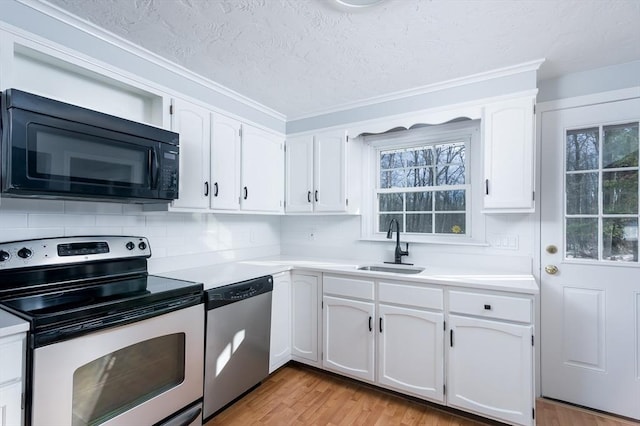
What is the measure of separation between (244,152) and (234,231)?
76cm

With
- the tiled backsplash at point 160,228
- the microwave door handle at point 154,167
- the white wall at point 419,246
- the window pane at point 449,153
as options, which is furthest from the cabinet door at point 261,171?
the window pane at point 449,153

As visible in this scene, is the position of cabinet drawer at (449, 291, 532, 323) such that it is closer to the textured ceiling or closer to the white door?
the white door

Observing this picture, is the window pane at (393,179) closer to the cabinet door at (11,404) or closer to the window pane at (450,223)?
the window pane at (450,223)

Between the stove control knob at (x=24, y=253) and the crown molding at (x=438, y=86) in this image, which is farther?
the crown molding at (x=438, y=86)

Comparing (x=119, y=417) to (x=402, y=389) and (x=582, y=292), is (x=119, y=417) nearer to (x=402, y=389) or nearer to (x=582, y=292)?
(x=402, y=389)

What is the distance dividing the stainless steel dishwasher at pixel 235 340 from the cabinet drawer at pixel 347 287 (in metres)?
0.46

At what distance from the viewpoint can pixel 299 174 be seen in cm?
309

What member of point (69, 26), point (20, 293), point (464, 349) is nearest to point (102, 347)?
point (20, 293)

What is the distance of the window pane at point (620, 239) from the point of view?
2072 mm

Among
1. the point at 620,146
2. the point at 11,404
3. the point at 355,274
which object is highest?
the point at 620,146

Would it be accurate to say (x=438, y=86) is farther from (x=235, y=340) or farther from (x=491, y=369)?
(x=235, y=340)

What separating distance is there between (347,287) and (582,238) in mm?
1707

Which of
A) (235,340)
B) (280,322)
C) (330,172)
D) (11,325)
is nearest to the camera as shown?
(11,325)

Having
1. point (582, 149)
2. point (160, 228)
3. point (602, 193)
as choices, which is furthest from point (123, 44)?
point (602, 193)
